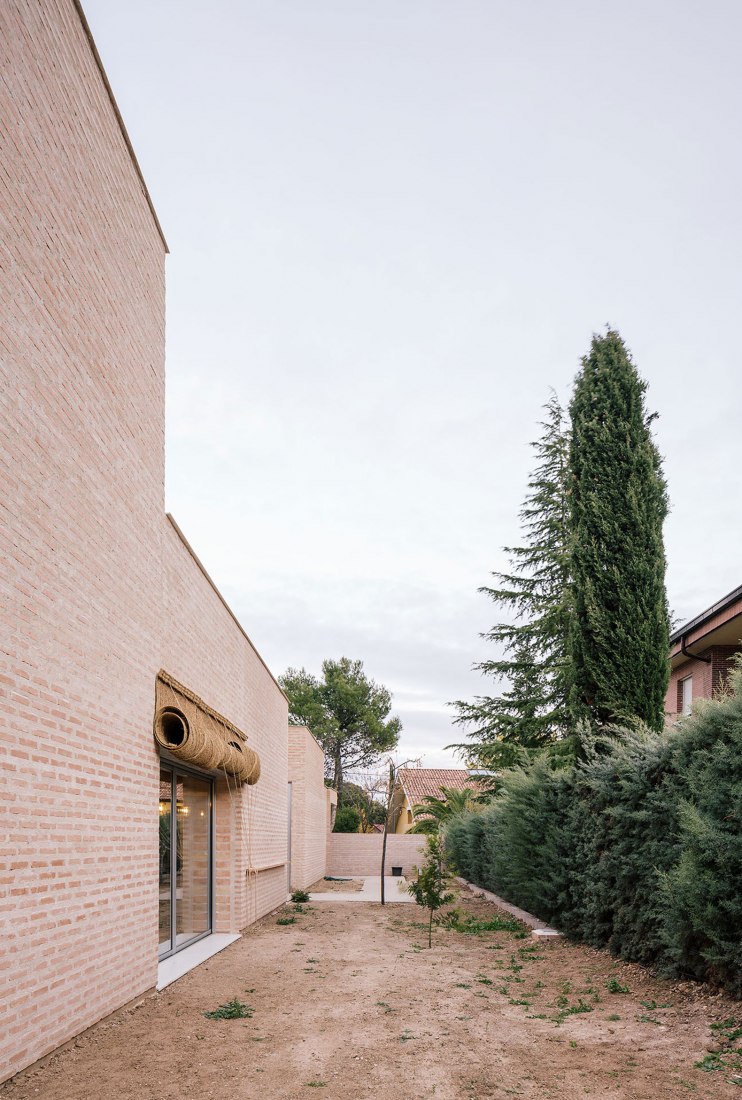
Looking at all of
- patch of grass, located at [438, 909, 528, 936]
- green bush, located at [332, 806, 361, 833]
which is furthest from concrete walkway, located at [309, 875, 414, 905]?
green bush, located at [332, 806, 361, 833]

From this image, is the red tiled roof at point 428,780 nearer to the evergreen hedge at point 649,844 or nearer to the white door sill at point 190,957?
the evergreen hedge at point 649,844

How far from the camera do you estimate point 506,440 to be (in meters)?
24.9

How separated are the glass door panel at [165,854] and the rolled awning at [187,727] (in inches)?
19.7

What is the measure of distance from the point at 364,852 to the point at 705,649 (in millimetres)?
18533

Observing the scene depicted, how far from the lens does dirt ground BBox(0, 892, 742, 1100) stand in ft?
15.2

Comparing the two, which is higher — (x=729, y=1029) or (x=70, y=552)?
→ (x=70, y=552)

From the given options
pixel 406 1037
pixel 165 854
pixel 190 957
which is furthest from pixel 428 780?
pixel 406 1037

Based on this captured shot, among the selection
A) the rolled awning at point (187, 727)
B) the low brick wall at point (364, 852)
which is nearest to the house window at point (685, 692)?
the rolled awning at point (187, 727)

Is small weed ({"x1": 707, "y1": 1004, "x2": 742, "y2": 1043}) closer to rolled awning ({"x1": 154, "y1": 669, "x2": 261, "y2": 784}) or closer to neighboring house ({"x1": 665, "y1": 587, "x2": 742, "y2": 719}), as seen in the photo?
rolled awning ({"x1": 154, "y1": 669, "x2": 261, "y2": 784})

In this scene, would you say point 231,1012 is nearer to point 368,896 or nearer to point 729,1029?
point 729,1029

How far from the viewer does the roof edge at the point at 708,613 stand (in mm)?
14258

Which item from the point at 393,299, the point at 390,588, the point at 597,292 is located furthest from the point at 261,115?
the point at 390,588

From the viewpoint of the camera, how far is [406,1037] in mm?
5805

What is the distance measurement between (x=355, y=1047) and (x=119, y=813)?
251cm
